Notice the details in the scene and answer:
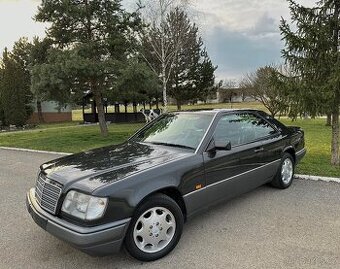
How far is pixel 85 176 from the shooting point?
3217mm

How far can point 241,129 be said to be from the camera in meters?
4.68

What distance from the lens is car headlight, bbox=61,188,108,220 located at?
2893mm

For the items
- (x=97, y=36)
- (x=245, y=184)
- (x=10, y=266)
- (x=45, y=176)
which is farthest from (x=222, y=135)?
(x=97, y=36)

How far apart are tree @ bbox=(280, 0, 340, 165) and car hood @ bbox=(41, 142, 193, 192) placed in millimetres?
3721

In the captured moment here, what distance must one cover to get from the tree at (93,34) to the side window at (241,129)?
8877 mm

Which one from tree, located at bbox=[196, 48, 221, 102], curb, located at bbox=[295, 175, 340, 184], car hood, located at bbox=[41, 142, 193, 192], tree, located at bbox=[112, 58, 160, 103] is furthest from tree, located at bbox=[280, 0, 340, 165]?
tree, located at bbox=[196, 48, 221, 102]

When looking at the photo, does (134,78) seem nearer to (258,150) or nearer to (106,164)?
(258,150)

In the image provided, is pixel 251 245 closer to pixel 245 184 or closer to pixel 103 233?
pixel 245 184

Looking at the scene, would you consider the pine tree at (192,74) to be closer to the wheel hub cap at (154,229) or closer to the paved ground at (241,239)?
the paved ground at (241,239)

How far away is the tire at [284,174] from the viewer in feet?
17.4

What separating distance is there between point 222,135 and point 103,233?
213 cm

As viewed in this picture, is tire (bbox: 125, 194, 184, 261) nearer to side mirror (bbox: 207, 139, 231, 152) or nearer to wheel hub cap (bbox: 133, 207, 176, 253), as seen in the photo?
wheel hub cap (bbox: 133, 207, 176, 253)

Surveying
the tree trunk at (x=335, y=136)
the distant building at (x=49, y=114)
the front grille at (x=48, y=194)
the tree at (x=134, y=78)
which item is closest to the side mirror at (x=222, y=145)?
the front grille at (x=48, y=194)

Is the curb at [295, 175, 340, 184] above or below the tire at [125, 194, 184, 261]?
below
